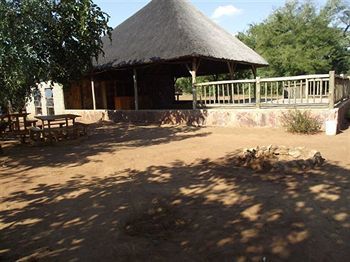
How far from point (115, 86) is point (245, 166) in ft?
52.7

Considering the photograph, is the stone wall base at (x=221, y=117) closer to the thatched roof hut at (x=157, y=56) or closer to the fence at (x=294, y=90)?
the fence at (x=294, y=90)

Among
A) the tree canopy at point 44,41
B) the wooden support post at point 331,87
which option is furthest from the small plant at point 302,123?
the tree canopy at point 44,41

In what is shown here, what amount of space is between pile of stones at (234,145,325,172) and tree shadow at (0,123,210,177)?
3.71 meters

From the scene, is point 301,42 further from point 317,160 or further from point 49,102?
point 317,160

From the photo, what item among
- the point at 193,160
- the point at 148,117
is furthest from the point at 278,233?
the point at 148,117

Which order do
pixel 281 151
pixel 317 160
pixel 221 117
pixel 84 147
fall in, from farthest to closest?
pixel 221 117 < pixel 84 147 < pixel 281 151 < pixel 317 160

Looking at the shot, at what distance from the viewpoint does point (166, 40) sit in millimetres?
15195

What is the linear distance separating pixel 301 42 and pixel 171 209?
29632mm

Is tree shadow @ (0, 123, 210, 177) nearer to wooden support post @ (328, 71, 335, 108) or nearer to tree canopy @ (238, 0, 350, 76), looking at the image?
wooden support post @ (328, 71, 335, 108)

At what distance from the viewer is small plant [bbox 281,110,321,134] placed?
10.4 m

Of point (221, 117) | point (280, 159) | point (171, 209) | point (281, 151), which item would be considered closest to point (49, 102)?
point (221, 117)

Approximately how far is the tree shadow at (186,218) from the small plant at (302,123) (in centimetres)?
423

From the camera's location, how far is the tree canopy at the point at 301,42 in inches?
1150

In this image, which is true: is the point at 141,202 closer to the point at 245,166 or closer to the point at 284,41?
the point at 245,166
